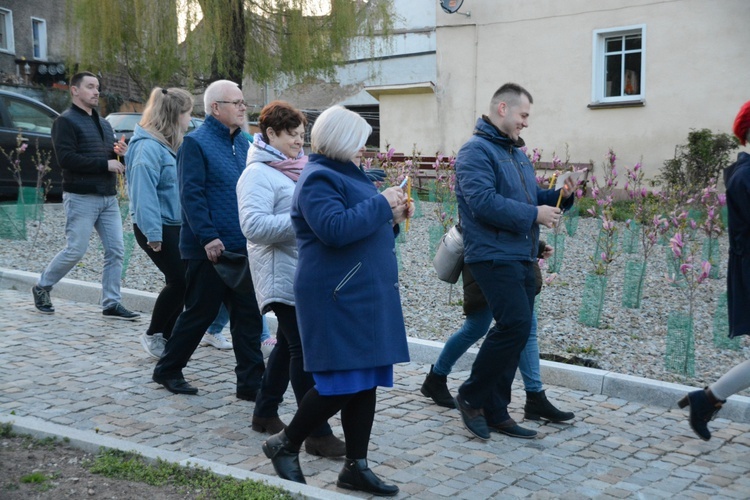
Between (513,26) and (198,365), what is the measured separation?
15382 mm

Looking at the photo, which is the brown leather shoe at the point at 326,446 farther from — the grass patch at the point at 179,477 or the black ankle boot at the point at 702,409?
the black ankle boot at the point at 702,409

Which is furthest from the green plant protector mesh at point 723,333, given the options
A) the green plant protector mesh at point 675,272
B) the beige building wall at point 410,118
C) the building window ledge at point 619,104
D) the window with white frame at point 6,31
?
the window with white frame at point 6,31

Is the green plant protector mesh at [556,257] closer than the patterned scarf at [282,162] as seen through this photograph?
No

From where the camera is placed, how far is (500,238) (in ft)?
15.8

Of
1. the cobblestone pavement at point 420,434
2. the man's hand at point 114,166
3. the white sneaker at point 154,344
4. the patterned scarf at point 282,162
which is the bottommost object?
the cobblestone pavement at point 420,434

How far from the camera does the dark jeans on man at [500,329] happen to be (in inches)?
189

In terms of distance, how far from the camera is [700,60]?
17.4m

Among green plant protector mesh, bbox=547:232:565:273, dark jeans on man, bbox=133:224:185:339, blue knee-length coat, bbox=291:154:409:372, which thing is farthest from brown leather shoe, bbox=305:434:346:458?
green plant protector mesh, bbox=547:232:565:273

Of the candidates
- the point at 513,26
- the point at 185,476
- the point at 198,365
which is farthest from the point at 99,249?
the point at 513,26

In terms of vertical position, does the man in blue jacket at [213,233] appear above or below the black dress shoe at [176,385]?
above

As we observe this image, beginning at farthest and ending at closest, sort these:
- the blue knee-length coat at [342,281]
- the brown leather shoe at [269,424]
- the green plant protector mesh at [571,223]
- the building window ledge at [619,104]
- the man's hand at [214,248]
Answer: the building window ledge at [619,104]
the green plant protector mesh at [571,223]
the man's hand at [214,248]
the brown leather shoe at [269,424]
the blue knee-length coat at [342,281]

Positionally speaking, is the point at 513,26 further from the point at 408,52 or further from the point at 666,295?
the point at 666,295

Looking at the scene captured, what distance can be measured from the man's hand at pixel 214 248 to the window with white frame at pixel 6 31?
102 ft

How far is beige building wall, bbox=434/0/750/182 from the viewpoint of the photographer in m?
17.2
